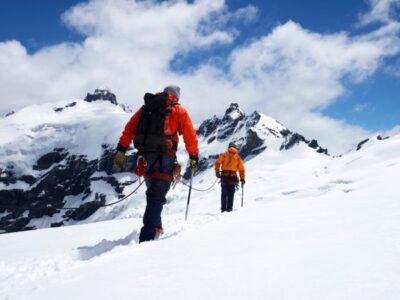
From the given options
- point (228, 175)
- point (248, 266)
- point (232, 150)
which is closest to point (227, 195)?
point (228, 175)

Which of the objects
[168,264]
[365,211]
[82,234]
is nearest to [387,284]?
[168,264]

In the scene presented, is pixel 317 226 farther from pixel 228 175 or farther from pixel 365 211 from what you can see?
pixel 228 175

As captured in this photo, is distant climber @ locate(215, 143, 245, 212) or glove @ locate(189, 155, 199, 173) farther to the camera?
distant climber @ locate(215, 143, 245, 212)

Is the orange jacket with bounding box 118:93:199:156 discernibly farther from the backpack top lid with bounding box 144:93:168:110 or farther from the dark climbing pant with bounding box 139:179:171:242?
the dark climbing pant with bounding box 139:179:171:242

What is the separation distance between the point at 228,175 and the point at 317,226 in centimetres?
809

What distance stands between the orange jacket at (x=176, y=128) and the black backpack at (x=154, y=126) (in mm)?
99

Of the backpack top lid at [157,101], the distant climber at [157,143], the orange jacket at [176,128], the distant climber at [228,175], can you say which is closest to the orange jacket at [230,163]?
the distant climber at [228,175]

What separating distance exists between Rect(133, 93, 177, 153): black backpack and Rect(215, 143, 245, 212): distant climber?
259 inches

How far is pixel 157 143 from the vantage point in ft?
23.0

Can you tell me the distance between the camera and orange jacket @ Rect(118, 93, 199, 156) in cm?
714

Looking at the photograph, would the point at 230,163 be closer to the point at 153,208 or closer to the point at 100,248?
the point at 153,208

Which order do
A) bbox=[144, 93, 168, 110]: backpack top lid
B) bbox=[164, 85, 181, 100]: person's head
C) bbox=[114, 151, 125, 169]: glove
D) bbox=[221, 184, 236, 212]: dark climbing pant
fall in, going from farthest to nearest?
bbox=[221, 184, 236, 212]: dark climbing pant < bbox=[164, 85, 181, 100]: person's head < bbox=[114, 151, 125, 169]: glove < bbox=[144, 93, 168, 110]: backpack top lid

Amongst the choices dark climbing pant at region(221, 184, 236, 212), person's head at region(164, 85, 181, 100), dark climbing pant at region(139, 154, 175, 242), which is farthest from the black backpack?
dark climbing pant at region(221, 184, 236, 212)

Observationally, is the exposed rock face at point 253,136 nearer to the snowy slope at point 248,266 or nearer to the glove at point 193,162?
the glove at point 193,162
